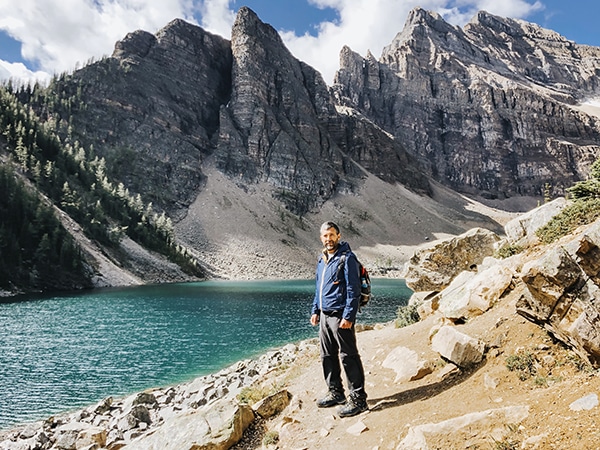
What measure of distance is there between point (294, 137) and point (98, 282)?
104988 millimetres

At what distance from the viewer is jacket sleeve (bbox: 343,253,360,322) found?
7152 mm

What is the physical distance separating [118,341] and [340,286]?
24177 millimetres

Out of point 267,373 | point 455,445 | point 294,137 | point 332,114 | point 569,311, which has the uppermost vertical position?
point 332,114

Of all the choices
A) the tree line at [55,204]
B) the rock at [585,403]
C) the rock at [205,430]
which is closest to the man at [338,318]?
the rock at [205,430]

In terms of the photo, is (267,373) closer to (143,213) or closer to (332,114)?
(143,213)

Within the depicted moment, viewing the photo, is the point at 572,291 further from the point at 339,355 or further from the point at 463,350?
the point at 339,355

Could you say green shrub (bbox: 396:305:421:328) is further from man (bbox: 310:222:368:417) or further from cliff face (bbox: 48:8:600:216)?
cliff face (bbox: 48:8:600:216)

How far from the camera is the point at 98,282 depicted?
66688mm

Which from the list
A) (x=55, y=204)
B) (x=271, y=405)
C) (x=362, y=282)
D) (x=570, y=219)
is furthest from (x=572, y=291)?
(x=55, y=204)

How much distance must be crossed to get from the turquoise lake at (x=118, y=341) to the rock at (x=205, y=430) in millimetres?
9553

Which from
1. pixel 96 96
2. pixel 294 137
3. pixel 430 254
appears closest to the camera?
pixel 430 254

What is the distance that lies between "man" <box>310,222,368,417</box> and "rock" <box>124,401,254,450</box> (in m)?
1.63

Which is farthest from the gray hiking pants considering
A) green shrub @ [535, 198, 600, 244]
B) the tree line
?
the tree line

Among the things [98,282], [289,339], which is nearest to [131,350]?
[289,339]
